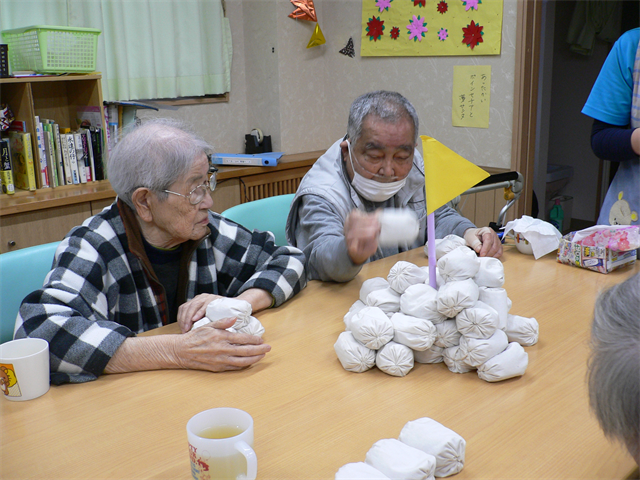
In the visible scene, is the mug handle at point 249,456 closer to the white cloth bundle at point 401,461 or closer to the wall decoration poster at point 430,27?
the white cloth bundle at point 401,461

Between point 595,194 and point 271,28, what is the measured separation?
2.85m

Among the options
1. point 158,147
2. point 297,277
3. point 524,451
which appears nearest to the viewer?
point 524,451

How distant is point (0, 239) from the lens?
7.62 feet

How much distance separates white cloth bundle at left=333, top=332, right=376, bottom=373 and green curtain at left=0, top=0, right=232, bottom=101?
247cm

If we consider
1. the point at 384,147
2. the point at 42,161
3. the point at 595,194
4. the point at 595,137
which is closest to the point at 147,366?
the point at 384,147

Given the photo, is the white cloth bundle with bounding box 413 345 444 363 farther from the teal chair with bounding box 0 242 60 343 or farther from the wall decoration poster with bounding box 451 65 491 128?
the wall decoration poster with bounding box 451 65 491 128

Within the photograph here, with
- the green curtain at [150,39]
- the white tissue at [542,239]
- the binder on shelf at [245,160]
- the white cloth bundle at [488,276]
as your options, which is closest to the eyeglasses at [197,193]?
the white cloth bundle at [488,276]

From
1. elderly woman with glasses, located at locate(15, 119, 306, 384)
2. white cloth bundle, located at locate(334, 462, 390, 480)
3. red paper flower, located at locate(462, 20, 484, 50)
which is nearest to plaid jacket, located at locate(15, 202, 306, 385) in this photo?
elderly woman with glasses, located at locate(15, 119, 306, 384)

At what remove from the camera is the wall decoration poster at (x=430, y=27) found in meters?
2.97

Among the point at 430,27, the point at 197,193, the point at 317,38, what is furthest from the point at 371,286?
the point at 317,38

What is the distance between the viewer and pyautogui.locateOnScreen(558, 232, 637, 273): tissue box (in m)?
1.56

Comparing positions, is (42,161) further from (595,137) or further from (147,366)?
(595,137)

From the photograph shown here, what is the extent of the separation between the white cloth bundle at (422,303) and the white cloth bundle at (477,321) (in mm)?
45

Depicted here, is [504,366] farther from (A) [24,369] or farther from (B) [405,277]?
(A) [24,369]
